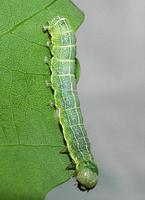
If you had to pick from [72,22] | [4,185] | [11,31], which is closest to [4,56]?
[11,31]

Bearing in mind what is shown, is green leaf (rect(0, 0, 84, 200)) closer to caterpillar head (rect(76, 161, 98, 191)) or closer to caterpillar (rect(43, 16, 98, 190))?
caterpillar (rect(43, 16, 98, 190))

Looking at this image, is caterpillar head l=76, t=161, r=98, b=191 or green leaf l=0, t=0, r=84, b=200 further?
caterpillar head l=76, t=161, r=98, b=191

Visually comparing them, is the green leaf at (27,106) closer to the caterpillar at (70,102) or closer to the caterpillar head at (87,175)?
the caterpillar at (70,102)

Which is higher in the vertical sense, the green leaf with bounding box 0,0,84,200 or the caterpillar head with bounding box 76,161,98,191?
the green leaf with bounding box 0,0,84,200

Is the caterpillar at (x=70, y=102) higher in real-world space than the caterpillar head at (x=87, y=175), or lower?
higher

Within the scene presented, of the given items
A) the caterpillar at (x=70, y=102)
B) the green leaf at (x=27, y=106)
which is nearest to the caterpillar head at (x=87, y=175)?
the caterpillar at (x=70, y=102)

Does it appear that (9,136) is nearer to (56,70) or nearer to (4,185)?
(4,185)

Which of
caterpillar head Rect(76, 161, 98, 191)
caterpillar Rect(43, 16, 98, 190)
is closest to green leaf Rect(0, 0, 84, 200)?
caterpillar Rect(43, 16, 98, 190)
